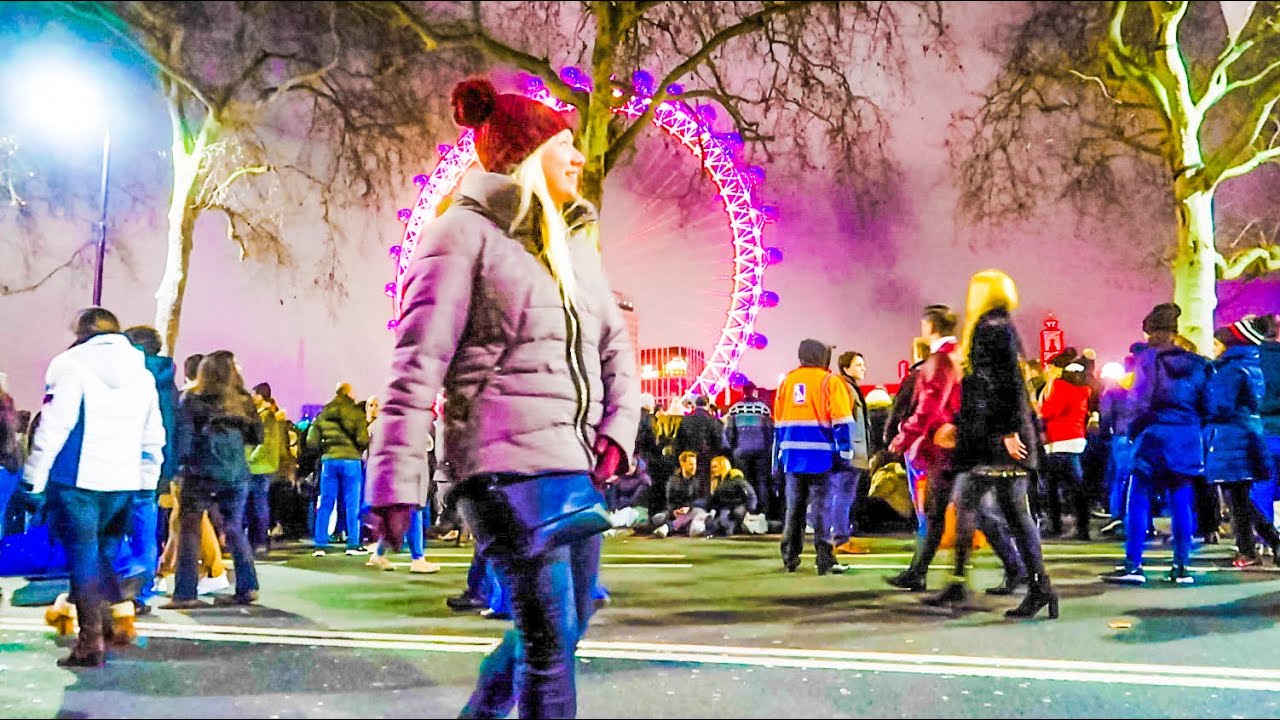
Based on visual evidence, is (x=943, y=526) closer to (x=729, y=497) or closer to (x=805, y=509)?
(x=805, y=509)

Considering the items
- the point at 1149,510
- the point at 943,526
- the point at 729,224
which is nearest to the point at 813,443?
the point at 943,526

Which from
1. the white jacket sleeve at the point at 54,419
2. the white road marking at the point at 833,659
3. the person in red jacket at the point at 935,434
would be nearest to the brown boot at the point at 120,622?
the white road marking at the point at 833,659

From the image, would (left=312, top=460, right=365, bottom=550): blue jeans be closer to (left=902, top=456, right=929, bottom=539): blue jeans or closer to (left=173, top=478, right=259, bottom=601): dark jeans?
(left=173, top=478, right=259, bottom=601): dark jeans

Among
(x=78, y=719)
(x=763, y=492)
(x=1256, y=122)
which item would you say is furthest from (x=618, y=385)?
(x=1256, y=122)

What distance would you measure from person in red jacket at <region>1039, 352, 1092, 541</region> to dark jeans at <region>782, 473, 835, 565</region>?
2.57 m

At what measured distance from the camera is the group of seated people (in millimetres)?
11812

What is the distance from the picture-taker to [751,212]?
22328 millimetres

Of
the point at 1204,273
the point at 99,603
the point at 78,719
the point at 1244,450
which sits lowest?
the point at 78,719

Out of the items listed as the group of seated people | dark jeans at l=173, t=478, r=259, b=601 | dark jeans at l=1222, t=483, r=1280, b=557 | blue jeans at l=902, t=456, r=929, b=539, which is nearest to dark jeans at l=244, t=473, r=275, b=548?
dark jeans at l=173, t=478, r=259, b=601

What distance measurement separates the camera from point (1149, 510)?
7023 millimetres

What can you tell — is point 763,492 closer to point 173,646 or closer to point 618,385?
point 173,646

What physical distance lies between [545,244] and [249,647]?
3.34 meters

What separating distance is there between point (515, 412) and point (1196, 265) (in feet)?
44.5

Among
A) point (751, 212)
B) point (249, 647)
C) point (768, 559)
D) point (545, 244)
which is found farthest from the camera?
point (751, 212)
